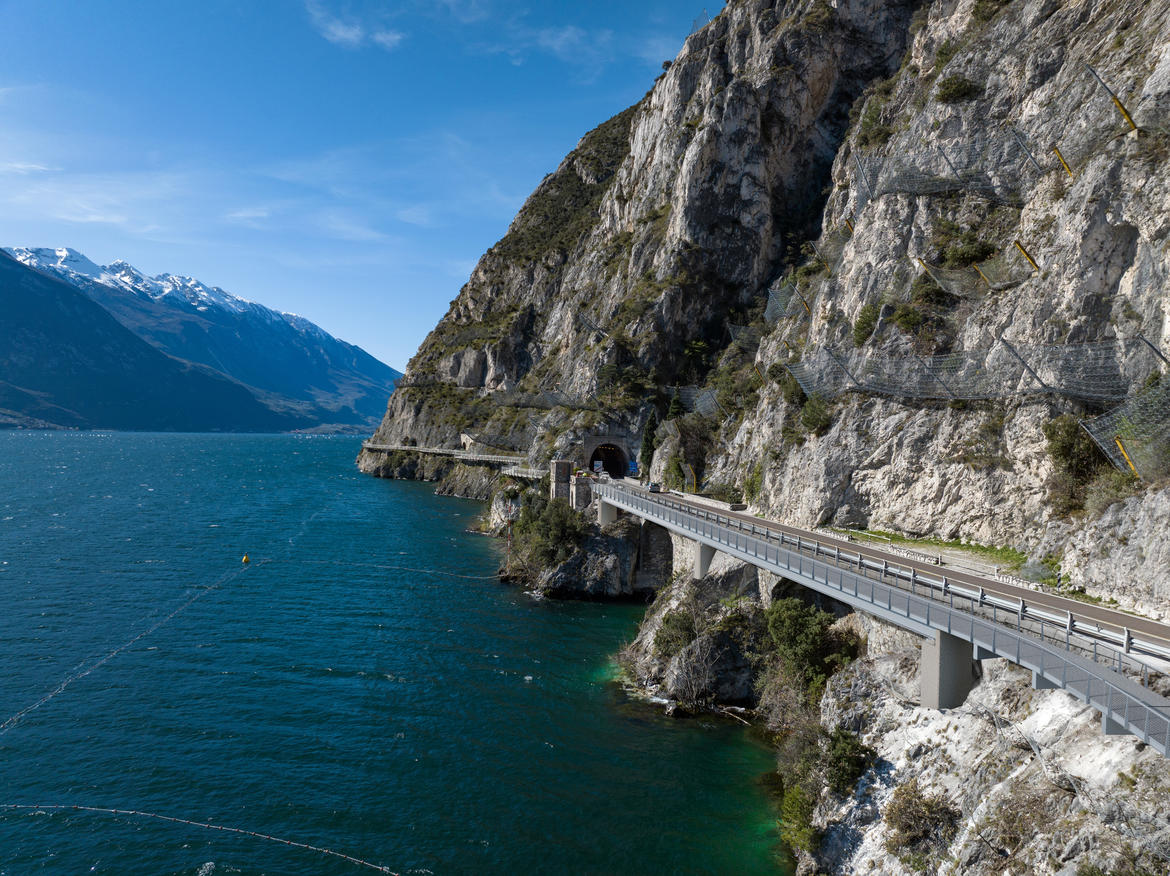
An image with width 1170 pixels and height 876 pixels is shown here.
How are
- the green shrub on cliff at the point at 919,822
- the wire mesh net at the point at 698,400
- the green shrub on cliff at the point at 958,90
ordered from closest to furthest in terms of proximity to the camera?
the green shrub on cliff at the point at 919,822 < the green shrub on cliff at the point at 958,90 < the wire mesh net at the point at 698,400

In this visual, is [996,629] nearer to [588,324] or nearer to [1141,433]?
[1141,433]

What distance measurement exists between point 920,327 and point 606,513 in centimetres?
2667

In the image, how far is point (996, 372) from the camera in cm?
3278

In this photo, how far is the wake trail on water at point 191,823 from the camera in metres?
21.2

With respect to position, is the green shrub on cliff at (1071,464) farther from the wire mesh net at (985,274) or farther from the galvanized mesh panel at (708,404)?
the galvanized mesh panel at (708,404)

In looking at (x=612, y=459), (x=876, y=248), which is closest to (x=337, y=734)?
(x=876, y=248)

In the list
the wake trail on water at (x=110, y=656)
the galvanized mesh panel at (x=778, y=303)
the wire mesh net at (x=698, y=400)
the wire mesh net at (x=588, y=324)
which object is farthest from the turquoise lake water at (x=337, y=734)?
the wire mesh net at (x=588, y=324)

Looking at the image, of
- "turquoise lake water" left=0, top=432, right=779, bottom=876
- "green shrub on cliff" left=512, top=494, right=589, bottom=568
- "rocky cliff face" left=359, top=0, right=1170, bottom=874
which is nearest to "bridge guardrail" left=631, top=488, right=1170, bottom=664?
"rocky cliff face" left=359, top=0, right=1170, bottom=874

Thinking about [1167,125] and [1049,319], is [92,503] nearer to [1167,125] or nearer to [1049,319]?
[1049,319]

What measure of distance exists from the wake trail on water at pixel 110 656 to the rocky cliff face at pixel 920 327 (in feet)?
92.7

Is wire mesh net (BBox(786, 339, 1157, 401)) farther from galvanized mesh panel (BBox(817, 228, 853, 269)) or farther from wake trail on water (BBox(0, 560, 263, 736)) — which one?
wake trail on water (BBox(0, 560, 263, 736))

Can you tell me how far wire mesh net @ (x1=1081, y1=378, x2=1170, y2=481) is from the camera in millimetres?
24078

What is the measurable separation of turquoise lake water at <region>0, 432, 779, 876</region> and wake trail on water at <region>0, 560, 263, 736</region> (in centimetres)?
11

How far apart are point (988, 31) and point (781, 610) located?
47370mm
